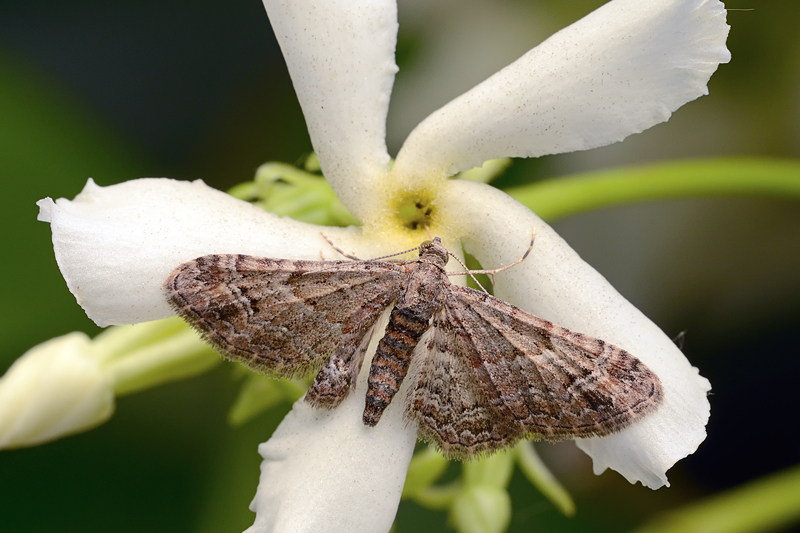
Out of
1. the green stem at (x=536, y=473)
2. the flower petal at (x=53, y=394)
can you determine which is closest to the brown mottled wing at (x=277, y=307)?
the flower petal at (x=53, y=394)

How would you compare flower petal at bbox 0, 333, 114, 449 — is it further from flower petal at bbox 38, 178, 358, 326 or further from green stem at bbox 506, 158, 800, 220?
green stem at bbox 506, 158, 800, 220

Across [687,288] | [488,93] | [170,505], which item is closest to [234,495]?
[170,505]

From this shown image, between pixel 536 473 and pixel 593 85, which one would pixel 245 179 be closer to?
pixel 536 473

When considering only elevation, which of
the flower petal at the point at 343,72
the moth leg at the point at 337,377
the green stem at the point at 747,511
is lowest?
the moth leg at the point at 337,377

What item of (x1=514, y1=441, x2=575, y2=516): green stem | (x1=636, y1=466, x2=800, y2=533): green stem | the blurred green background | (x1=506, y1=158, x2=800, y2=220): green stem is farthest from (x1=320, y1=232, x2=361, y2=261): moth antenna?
(x1=636, y1=466, x2=800, y2=533): green stem

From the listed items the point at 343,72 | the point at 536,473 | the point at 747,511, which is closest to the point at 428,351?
the point at 343,72

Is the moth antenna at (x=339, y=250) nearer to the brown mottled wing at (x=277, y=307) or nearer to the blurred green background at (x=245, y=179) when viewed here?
the brown mottled wing at (x=277, y=307)

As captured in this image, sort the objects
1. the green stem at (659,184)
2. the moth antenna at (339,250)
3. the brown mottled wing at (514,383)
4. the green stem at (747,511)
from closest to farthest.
Answer: the brown mottled wing at (514,383)
the moth antenna at (339,250)
the green stem at (659,184)
the green stem at (747,511)

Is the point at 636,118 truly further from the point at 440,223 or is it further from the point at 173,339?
the point at 173,339
